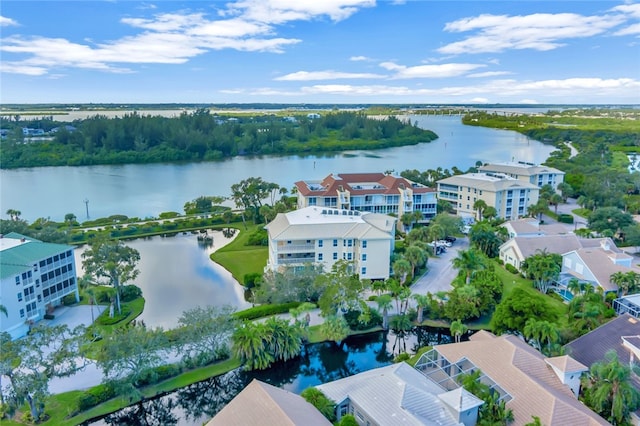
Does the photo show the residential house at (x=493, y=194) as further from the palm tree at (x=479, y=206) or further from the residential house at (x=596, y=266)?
the residential house at (x=596, y=266)

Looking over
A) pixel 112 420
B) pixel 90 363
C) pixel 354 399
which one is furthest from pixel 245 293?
pixel 354 399

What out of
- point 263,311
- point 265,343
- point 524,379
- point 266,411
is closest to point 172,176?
point 263,311

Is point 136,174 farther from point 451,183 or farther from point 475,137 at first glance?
point 475,137

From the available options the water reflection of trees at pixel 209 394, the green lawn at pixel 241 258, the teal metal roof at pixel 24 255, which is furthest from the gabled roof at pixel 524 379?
the teal metal roof at pixel 24 255

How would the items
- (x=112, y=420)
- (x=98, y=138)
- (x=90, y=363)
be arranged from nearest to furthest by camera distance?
1. (x=112, y=420)
2. (x=90, y=363)
3. (x=98, y=138)

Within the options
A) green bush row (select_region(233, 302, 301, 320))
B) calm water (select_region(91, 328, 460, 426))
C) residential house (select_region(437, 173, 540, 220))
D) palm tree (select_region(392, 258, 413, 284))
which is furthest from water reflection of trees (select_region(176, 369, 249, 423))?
residential house (select_region(437, 173, 540, 220))

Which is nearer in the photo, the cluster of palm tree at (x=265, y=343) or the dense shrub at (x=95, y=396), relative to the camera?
the dense shrub at (x=95, y=396)
